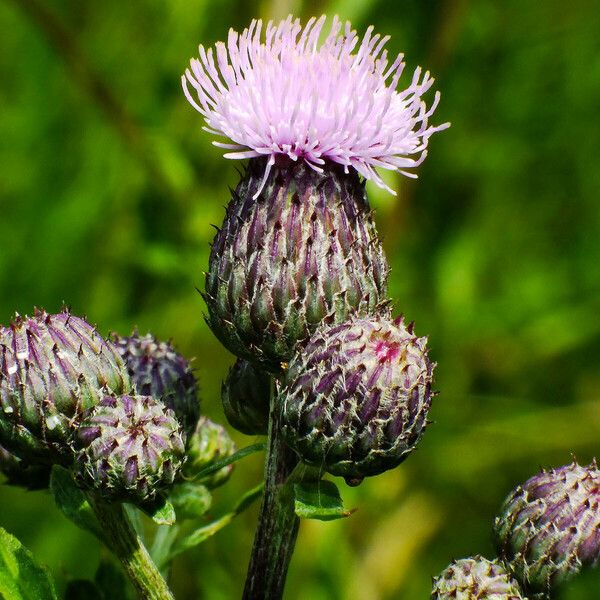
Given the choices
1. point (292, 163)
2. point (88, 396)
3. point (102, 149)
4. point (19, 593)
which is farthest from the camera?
point (102, 149)

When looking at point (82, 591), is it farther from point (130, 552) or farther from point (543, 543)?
point (543, 543)

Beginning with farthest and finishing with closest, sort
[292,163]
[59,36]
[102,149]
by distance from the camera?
[102,149] → [59,36] → [292,163]

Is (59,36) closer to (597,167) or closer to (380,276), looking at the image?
(380,276)

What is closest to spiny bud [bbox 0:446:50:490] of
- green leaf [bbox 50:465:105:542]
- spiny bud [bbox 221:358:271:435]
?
green leaf [bbox 50:465:105:542]

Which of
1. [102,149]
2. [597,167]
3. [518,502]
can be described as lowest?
[518,502]

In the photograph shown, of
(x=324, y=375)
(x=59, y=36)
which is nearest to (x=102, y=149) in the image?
(x=59, y=36)

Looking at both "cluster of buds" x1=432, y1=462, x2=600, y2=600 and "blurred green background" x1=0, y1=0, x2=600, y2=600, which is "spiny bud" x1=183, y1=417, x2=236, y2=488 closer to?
"cluster of buds" x1=432, y1=462, x2=600, y2=600
